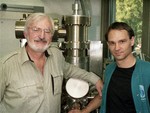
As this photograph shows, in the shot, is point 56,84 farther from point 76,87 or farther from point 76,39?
point 76,39

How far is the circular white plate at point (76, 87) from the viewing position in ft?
5.24

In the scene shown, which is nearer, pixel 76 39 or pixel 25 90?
pixel 25 90

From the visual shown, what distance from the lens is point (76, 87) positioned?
1612 mm

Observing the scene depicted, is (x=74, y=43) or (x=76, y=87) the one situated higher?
(x=74, y=43)

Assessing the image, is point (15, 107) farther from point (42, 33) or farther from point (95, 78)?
point (95, 78)

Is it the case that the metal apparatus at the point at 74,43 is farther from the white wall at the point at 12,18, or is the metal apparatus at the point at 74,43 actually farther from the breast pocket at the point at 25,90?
the white wall at the point at 12,18

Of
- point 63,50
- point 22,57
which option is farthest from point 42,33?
point 63,50

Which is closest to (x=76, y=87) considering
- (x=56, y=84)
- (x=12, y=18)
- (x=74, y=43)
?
(x=56, y=84)

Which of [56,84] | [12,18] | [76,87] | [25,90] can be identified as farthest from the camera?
[12,18]

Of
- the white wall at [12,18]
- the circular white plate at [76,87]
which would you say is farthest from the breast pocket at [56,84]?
the white wall at [12,18]

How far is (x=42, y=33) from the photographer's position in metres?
1.42

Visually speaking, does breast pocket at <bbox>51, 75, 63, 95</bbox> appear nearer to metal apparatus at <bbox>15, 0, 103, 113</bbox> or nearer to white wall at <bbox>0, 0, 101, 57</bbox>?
metal apparatus at <bbox>15, 0, 103, 113</bbox>

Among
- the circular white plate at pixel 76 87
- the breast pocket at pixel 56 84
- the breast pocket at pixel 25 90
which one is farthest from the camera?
the circular white plate at pixel 76 87

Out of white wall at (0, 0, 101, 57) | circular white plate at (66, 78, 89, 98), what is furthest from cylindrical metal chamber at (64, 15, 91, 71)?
white wall at (0, 0, 101, 57)
